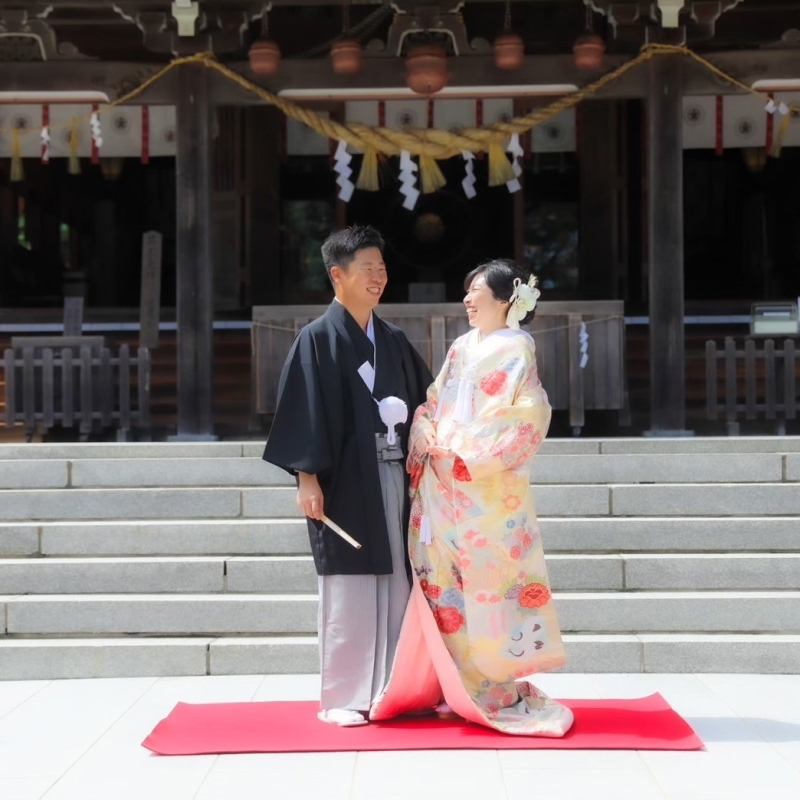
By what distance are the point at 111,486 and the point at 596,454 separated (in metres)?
3.12

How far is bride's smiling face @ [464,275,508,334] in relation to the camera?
16.0ft

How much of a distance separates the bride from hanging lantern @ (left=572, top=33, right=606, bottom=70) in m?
4.90

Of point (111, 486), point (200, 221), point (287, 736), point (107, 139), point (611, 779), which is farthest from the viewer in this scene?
point (107, 139)

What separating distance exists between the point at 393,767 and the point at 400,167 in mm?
7216

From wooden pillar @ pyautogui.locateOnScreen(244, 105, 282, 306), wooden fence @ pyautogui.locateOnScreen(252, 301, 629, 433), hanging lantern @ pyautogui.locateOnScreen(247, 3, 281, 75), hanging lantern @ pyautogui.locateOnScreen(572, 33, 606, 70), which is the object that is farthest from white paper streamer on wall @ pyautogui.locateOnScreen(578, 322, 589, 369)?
wooden pillar @ pyautogui.locateOnScreen(244, 105, 282, 306)

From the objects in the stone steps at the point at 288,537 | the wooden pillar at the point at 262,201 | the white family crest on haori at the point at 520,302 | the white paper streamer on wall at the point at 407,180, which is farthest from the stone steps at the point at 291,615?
the wooden pillar at the point at 262,201

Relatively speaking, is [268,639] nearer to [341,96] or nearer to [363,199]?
[341,96]

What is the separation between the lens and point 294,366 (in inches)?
193

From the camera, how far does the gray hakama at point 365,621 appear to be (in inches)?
189

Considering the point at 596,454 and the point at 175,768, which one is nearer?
the point at 175,768

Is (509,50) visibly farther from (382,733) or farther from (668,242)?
(382,733)

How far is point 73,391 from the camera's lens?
31.0 feet

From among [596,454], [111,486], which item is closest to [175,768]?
[111,486]

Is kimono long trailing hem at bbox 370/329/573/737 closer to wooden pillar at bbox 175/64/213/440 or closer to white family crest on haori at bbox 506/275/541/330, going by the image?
white family crest on haori at bbox 506/275/541/330
